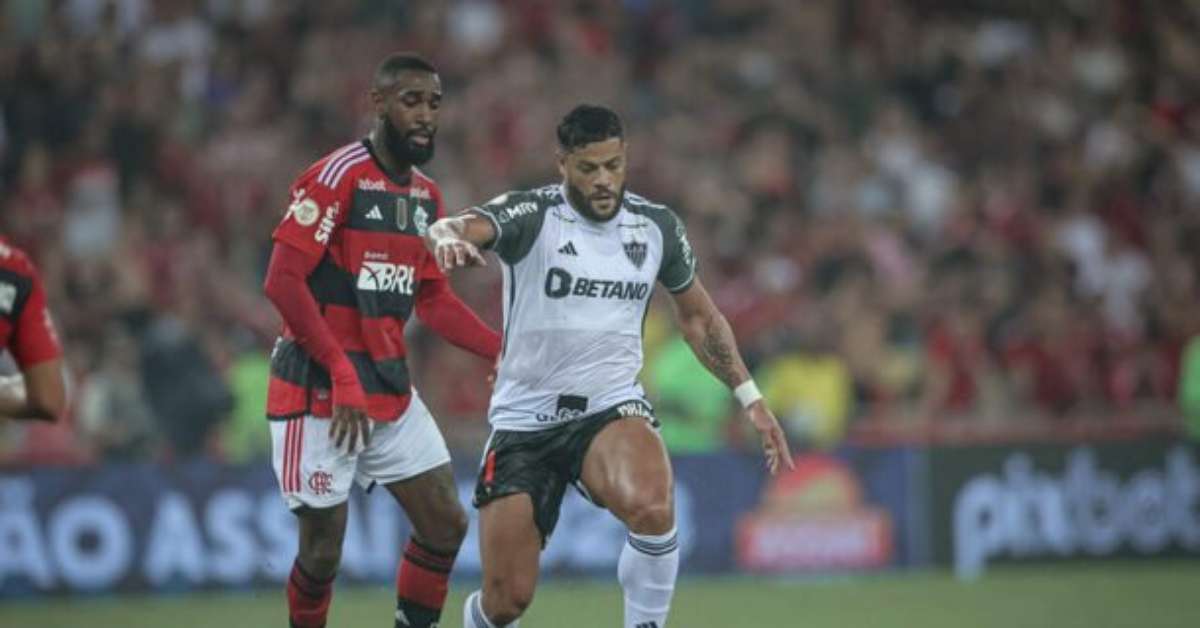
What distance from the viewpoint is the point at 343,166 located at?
9609mm

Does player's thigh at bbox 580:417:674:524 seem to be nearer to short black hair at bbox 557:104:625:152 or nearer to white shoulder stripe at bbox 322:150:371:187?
short black hair at bbox 557:104:625:152

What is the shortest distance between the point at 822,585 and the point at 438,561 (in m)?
6.77

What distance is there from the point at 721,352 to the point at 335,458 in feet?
6.34

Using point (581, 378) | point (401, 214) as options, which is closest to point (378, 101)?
point (401, 214)

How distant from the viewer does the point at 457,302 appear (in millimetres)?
10242

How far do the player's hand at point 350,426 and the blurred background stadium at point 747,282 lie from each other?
4.36 m

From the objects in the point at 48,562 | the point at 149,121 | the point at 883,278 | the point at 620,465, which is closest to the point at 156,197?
the point at 149,121

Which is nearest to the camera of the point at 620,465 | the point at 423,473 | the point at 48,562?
the point at 620,465

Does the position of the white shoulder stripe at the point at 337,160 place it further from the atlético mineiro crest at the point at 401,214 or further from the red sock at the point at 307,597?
the red sock at the point at 307,597

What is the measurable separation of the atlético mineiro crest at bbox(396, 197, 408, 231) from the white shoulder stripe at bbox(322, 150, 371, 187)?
0.26 m

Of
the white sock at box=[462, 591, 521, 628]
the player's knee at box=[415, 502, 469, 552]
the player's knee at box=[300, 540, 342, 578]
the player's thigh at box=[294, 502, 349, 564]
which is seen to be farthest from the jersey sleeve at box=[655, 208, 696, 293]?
the player's knee at box=[300, 540, 342, 578]

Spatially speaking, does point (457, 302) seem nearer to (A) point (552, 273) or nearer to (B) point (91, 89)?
(A) point (552, 273)

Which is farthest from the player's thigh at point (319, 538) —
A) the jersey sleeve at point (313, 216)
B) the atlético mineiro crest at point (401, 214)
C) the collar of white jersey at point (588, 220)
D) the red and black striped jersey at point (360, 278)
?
the collar of white jersey at point (588, 220)

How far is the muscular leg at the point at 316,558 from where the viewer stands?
970cm
